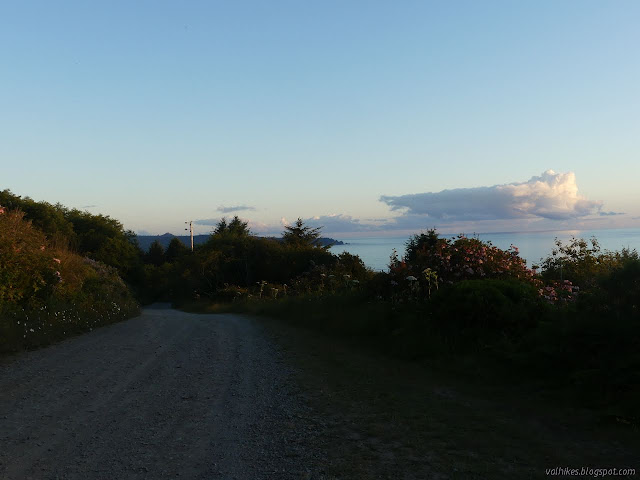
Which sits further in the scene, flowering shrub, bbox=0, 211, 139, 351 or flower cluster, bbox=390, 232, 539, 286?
flower cluster, bbox=390, 232, 539, 286

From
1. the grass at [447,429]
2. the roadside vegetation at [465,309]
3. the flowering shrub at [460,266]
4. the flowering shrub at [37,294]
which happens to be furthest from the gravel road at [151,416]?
the flowering shrub at [460,266]

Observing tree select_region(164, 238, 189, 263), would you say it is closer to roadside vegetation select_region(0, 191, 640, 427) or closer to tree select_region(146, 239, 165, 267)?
tree select_region(146, 239, 165, 267)

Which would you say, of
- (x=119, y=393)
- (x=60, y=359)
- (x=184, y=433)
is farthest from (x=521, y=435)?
(x=60, y=359)

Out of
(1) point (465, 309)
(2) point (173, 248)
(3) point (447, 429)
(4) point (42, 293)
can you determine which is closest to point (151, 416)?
(3) point (447, 429)

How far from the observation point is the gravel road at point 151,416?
4.67 metres

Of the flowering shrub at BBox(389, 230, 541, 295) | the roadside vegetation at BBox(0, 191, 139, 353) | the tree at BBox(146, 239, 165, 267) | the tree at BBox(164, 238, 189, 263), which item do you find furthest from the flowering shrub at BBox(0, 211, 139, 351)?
the tree at BBox(146, 239, 165, 267)

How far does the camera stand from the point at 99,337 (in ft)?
43.2

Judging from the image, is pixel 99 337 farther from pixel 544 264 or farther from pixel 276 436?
pixel 544 264

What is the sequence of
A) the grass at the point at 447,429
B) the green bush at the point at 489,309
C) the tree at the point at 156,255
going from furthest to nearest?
the tree at the point at 156,255 < the green bush at the point at 489,309 < the grass at the point at 447,429

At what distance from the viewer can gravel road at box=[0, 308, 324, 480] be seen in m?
4.67

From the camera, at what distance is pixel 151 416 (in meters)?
6.25

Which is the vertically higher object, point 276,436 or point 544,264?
point 544,264

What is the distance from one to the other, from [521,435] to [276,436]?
108 inches

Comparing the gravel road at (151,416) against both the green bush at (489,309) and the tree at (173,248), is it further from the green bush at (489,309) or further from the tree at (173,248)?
the tree at (173,248)
